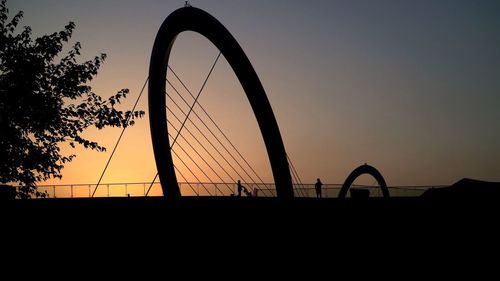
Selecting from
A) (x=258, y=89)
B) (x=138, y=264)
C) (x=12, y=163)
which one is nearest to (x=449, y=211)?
(x=138, y=264)

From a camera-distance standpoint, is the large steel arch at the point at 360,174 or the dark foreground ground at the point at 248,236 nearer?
the dark foreground ground at the point at 248,236

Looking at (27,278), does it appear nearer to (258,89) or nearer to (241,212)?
(241,212)

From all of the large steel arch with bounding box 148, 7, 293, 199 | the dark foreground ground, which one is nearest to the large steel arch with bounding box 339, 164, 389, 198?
the large steel arch with bounding box 148, 7, 293, 199

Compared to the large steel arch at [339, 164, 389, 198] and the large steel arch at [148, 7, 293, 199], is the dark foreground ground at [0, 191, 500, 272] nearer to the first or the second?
the large steel arch at [148, 7, 293, 199]

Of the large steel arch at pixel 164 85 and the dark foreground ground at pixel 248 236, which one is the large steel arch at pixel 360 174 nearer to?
the large steel arch at pixel 164 85

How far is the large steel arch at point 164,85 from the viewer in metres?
16.7

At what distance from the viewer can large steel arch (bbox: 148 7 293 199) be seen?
1667cm

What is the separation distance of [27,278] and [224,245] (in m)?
2.80

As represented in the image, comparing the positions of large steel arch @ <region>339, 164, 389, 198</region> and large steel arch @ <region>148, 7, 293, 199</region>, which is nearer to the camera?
large steel arch @ <region>148, 7, 293, 199</region>

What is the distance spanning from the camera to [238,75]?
56.3 ft

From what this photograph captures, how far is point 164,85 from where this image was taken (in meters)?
17.7

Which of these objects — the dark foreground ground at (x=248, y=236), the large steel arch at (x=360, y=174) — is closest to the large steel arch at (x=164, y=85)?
the dark foreground ground at (x=248, y=236)

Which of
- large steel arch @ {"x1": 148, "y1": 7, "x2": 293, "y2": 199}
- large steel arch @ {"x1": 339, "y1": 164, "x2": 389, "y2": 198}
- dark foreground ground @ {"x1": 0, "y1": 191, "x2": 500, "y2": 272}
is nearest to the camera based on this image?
dark foreground ground @ {"x1": 0, "y1": 191, "x2": 500, "y2": 272}

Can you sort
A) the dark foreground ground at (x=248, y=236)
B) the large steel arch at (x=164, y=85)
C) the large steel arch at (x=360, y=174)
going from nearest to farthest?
the dark foreground ground at (x=248, y=236), the large steel arch at (x=164, y=85), the large steel arch at (x=360, y=174)
